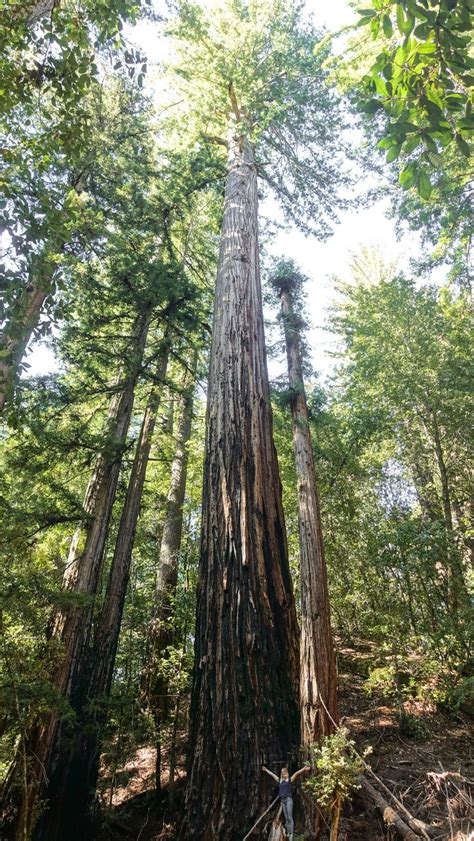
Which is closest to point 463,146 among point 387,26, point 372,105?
point 372,105

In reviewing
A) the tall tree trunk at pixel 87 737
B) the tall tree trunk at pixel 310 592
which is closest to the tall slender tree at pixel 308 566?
the tall tree trunk at pixel 310 592

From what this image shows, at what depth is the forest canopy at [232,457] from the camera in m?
2.21

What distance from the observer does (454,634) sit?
554 centimetres

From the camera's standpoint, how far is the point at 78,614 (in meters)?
4.91

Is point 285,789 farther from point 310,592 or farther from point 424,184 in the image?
point 310,592

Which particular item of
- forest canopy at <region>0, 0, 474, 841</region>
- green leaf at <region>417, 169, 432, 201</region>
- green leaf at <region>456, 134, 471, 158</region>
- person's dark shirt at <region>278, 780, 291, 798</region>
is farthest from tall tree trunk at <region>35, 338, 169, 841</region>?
green leaf at <region>456, 134, 471, 158</region>

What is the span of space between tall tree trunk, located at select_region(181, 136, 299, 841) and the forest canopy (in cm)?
2

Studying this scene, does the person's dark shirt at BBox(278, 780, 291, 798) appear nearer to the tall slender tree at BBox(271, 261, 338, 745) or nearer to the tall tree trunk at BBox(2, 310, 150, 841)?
the tall slender tree at BBox(271, 261, 338, 745)

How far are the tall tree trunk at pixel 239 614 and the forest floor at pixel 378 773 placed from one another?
27cm

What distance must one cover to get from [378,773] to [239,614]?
243cm

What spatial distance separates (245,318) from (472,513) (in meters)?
7.61

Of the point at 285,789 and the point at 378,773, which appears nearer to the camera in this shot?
the point at 285,789

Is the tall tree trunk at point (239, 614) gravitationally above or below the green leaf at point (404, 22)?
below

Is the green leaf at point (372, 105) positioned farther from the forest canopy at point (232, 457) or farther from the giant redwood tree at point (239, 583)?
the giant redwood tree at point (239, 583)
